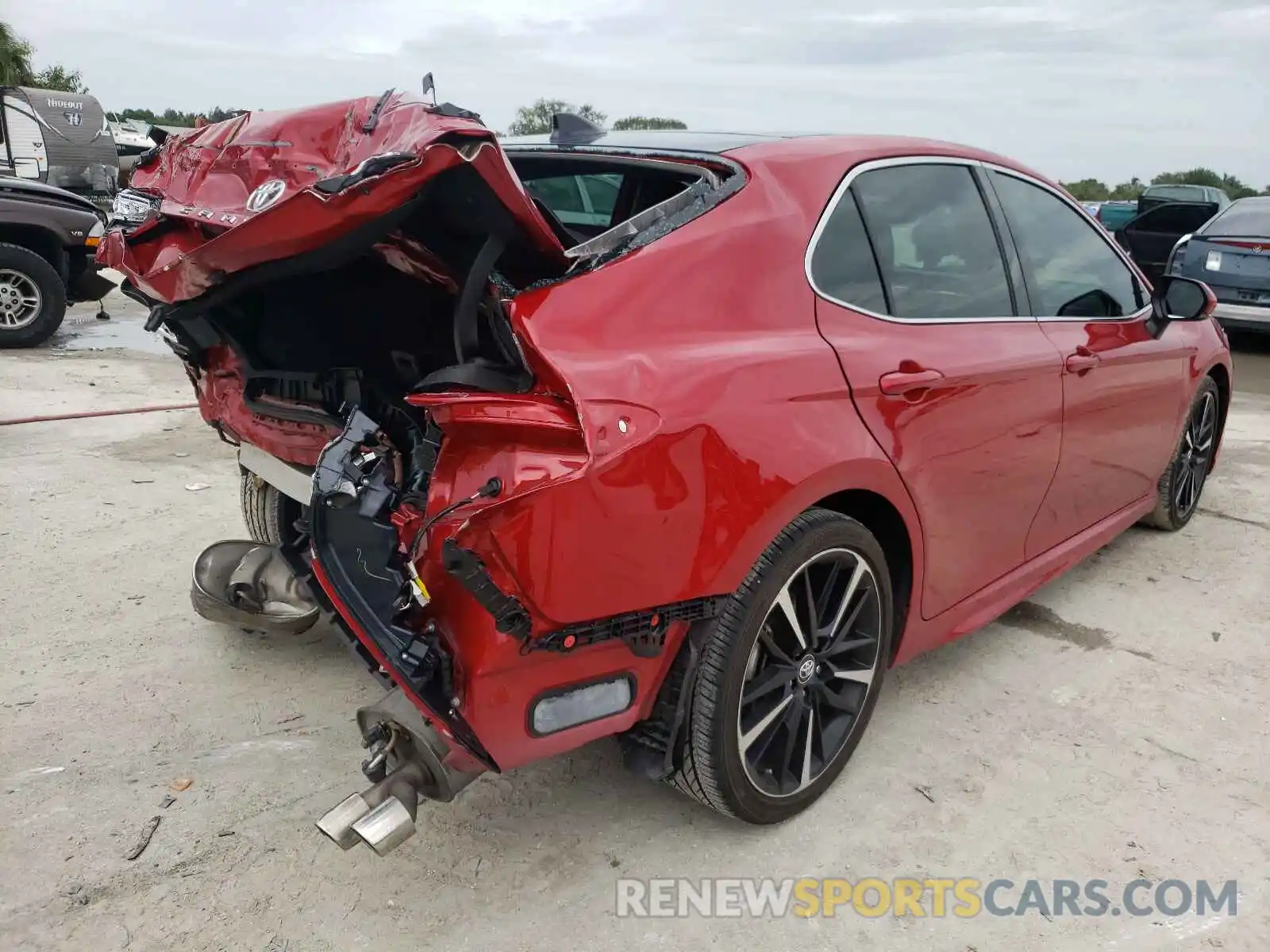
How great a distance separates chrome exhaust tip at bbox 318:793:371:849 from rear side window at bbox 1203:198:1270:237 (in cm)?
1006

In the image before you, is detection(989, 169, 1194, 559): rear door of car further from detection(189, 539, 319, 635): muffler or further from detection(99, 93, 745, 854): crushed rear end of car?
detection(189, 539, 319, 635): muffler

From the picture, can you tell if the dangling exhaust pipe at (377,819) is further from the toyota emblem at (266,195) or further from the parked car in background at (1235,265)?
the parked car in background at (1235,265)

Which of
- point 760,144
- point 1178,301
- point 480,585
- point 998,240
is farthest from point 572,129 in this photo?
point 1178,301

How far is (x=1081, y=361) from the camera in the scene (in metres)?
3.09

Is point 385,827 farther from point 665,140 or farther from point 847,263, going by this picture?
point 665,140

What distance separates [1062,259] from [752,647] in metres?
1.97

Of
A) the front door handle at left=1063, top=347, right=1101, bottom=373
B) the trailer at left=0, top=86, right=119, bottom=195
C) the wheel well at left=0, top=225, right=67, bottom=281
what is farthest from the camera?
the trailer at left=0, top=86, right=119, bottom=195

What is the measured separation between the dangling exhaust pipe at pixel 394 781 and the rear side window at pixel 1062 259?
7.35 feet

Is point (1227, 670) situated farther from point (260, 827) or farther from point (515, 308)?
point (260, 827)

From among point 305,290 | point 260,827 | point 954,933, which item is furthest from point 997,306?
point 260,827

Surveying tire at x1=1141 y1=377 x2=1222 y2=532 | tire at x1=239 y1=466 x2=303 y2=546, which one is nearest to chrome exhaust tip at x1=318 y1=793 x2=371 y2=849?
tire at x1=239 y1=466 x2=303 y2=546

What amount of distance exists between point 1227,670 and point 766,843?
1.90 metres

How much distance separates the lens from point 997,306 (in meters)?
2.86

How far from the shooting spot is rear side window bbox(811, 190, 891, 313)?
90.7 inches
